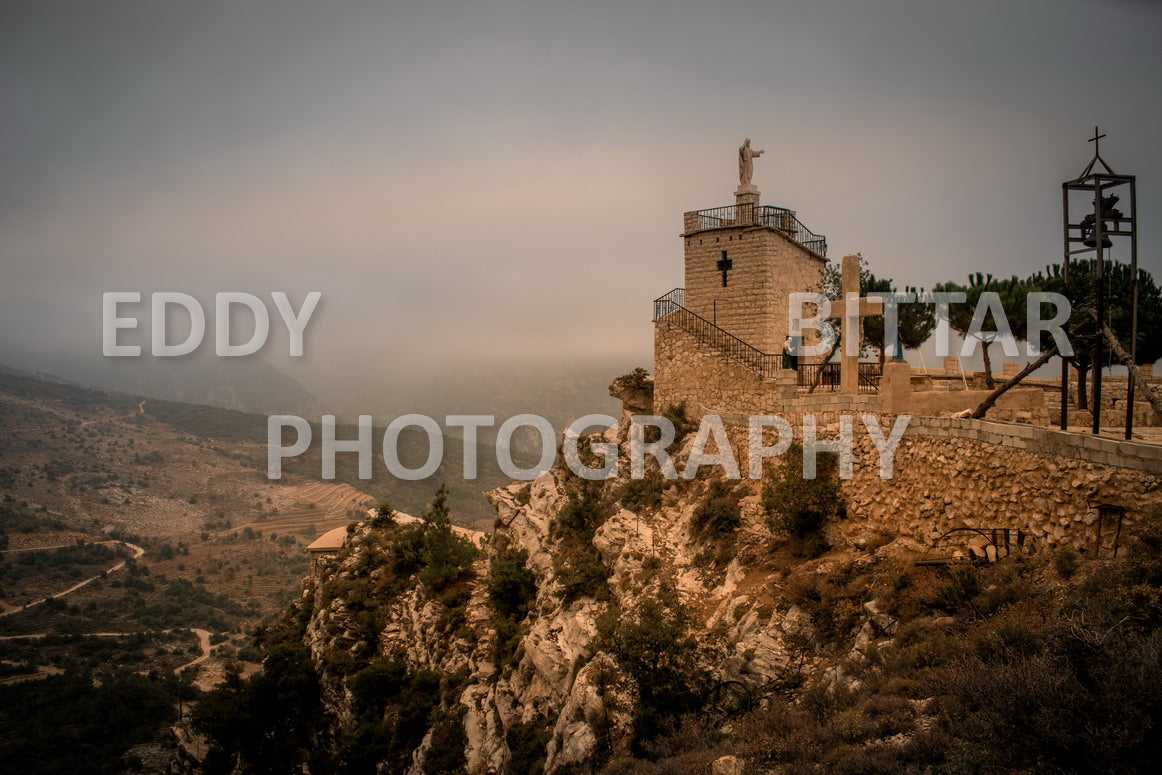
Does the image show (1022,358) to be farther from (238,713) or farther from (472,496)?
(472,496)

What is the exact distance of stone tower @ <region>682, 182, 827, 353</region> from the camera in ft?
70.3

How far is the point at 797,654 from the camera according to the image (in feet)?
37.4

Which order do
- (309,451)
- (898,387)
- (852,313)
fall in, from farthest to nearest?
(309,451), (852,313), (898,387)

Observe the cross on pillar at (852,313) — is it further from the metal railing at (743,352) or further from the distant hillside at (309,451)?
the distant hillside at (309,451)

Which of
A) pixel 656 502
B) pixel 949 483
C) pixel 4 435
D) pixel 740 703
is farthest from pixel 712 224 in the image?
pixel 4 435

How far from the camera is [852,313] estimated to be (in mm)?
15281

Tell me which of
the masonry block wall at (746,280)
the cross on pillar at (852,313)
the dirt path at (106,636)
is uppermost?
the masonry block wall at (746,280)

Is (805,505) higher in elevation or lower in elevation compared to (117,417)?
higher

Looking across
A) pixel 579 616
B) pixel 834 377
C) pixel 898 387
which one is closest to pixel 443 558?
pixel 579 616

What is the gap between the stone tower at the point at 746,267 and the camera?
844 inches

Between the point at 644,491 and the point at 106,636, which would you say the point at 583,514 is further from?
the point at 106,636

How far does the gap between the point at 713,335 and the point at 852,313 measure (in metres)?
6.36

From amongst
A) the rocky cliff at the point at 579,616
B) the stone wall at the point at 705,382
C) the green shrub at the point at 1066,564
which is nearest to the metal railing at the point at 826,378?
the stone wall at the point at 705,382

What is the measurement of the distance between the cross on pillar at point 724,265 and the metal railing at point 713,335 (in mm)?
1449
